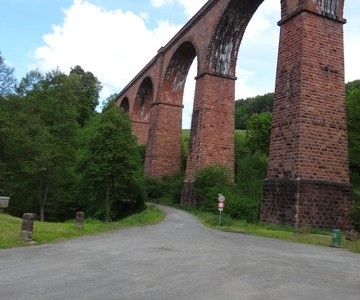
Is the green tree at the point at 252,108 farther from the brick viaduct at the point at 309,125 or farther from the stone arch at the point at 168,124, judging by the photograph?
the brick viaduct at the point at 309,125

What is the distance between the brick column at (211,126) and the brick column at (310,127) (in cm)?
781

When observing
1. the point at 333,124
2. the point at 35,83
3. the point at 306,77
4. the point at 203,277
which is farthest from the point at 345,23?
the point at 35,83

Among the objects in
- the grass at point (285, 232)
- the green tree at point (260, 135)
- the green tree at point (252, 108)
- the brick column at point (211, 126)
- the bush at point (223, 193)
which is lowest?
the grass at point (285, 232)

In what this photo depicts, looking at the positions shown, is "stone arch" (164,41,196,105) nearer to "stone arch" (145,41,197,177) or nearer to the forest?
"stone arch" (145,41,197,177)

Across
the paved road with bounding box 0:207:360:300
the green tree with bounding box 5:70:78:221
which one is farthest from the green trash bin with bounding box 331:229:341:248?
the green tree with bounding box 5:70:78:221

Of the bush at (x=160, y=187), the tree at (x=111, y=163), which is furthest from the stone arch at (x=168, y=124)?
the tree at (x=111, y=163)

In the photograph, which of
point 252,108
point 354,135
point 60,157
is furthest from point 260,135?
point 252,108

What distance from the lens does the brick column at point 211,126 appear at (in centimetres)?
2347

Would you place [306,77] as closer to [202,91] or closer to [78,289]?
[202,91]

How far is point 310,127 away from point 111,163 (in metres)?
11.7

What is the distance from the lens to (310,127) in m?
14.6

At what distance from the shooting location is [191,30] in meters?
A: 27.7

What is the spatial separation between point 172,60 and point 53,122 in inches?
385

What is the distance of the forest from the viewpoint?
22.0 metres
